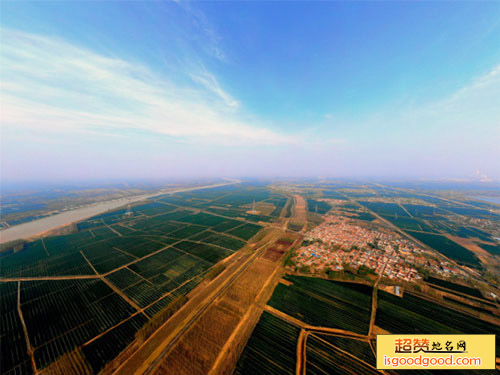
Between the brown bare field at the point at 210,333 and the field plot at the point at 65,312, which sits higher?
the brown bare field at the point at 210,333

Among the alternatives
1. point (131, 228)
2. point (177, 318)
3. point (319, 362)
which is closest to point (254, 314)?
point (319, 362)

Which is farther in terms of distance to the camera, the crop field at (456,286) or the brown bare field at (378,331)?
the crop field at (456,286)

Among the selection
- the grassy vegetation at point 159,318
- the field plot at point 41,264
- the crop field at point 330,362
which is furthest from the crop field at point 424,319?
the field plot at point 41,264

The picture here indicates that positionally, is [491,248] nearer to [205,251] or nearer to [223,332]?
[223,332]

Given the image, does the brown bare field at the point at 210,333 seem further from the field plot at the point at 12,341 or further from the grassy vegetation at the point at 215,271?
the field plot at the point at 12,341

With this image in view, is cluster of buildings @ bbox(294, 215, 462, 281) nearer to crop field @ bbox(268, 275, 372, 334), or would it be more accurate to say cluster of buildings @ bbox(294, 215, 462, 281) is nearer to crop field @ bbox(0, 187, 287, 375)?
crop field @ bbox(268, 275, 372, 334)

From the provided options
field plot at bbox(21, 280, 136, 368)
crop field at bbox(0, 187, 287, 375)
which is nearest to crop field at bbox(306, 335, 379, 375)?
crop field at bbox(0, 187, 287, 375)
